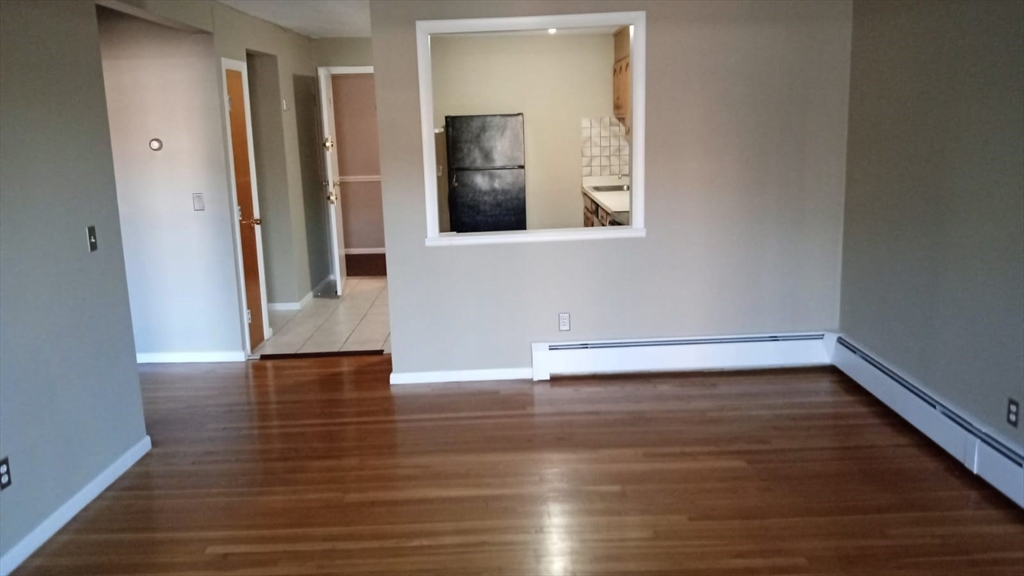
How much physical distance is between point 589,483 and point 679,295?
1693 millimetres

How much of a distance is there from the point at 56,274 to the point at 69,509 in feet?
3.19

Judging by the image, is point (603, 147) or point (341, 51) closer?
point (341, 51)

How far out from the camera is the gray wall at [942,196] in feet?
9.79

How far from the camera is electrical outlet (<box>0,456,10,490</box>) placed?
107 inches

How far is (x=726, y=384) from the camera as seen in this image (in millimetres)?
4449

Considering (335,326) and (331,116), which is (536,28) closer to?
(335,326)

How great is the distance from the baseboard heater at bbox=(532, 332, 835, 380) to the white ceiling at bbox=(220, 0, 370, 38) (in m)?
2.72

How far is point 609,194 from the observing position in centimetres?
641

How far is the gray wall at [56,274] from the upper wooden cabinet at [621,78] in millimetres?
3855

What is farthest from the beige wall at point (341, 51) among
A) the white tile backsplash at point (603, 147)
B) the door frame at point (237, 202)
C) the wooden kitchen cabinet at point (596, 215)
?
the wooden kitchen cabinet at point (596, 215)

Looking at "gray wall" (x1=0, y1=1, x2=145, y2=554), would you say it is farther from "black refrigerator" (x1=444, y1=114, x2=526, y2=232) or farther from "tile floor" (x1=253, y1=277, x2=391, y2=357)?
"black refrigerator" (x1=444, y1=114, x2=526, y2=232)

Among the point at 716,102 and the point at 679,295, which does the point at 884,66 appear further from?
the point at 679,295

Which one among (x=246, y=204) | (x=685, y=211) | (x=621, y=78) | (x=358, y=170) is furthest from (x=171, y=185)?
(x=358, y=170)

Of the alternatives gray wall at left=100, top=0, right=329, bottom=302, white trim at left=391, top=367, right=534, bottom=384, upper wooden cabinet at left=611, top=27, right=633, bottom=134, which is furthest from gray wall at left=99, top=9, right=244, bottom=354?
upper wooden cabinet at left=611, top=27, right=633, bottom=134
